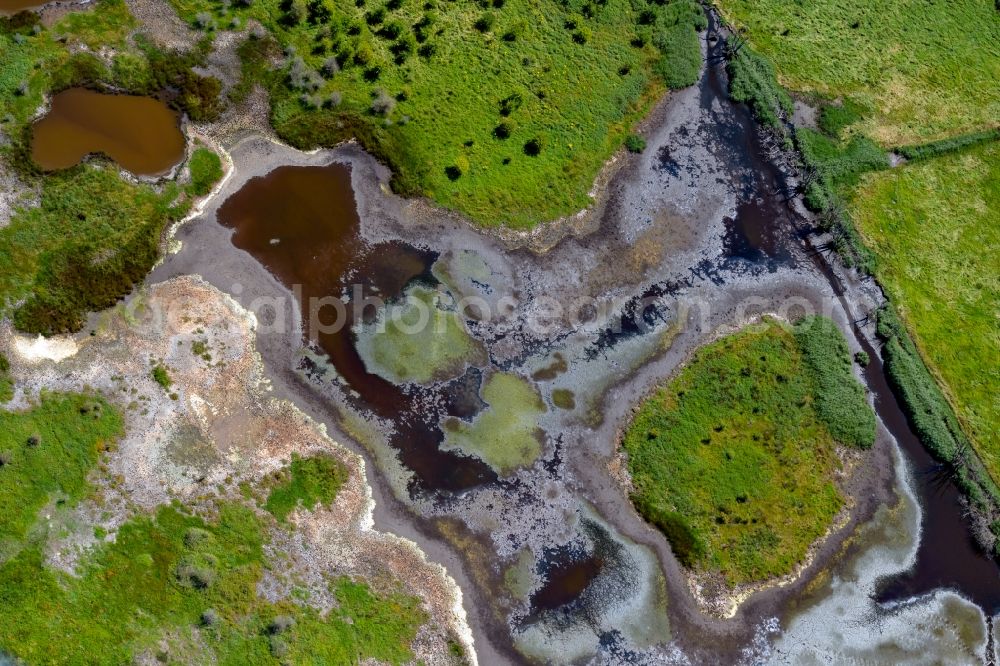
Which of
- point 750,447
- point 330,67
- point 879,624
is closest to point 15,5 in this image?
point 330,67

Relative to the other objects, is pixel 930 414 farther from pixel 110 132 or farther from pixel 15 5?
pixel 15 5

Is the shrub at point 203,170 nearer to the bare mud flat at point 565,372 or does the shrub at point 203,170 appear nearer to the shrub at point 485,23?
the bare mud flat at point 565,372

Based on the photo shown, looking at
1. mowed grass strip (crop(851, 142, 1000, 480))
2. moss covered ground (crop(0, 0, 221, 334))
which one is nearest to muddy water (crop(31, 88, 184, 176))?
moss covered ground (crop(0, 0, 221, 334))

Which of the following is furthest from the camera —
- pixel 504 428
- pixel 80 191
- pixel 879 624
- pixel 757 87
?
pixel 757 87

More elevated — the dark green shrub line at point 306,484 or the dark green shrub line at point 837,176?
the dark green shrub line at point 837,176

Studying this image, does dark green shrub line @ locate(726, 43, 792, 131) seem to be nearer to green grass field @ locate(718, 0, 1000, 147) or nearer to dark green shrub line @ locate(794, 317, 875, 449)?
green grass field @ locate(718, 0, 1000, 147)

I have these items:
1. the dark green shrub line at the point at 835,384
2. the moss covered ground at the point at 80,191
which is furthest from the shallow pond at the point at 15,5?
the dark green shrub line at the point at 835,384
